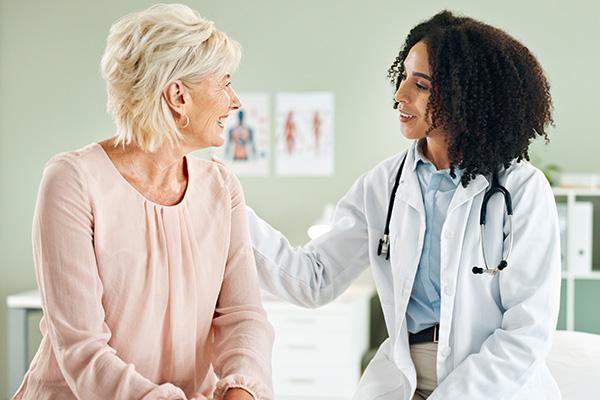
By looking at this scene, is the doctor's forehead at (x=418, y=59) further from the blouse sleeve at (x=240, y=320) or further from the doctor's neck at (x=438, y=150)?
the blouse sleeve at (x=240, y=320)

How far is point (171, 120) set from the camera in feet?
5.80

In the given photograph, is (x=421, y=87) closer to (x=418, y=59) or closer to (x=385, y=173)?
(x=418, y=59)

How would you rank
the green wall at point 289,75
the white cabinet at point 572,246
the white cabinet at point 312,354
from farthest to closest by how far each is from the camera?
the green wall at point 289,75, the white cabinet at point 572,246, the white cabinet at point 312,354

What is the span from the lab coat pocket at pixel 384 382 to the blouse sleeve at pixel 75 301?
0.62m

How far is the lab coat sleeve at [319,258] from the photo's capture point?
2268 millimetres

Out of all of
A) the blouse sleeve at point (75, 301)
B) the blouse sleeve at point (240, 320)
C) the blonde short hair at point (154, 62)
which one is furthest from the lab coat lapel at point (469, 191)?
the blouse sleeve at point (75, 301)

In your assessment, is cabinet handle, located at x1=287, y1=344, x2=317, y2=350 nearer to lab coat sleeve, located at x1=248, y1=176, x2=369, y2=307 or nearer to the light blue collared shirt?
lab coat sleeve, located at x1=248, y1=176, x2=369, y2=307

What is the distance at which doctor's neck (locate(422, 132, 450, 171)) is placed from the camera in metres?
2.13

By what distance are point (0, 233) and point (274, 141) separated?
1622mm

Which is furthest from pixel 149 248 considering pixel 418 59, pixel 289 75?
pixel 289 75

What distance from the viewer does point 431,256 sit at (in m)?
2.10

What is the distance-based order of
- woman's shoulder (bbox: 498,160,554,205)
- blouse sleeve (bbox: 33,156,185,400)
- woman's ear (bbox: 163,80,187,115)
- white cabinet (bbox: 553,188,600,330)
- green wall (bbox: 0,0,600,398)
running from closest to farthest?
blouse sleeve (bbox: 33,156,185,400) < woman's ear (bbox: 163,80,187,115) < woman's shoulder (bbox: 498,160,554,205) < white cabinet (bbox: 553,188,600,330) < green wall (bbox: 0,0,600,398)

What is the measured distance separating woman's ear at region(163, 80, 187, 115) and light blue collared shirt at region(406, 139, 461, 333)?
25.9 inches

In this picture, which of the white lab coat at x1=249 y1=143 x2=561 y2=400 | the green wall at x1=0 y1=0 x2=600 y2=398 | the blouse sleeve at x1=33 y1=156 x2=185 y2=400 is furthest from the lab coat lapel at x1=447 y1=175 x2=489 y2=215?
the green wall at x1=0 y1=0 x2=600 y2=398
